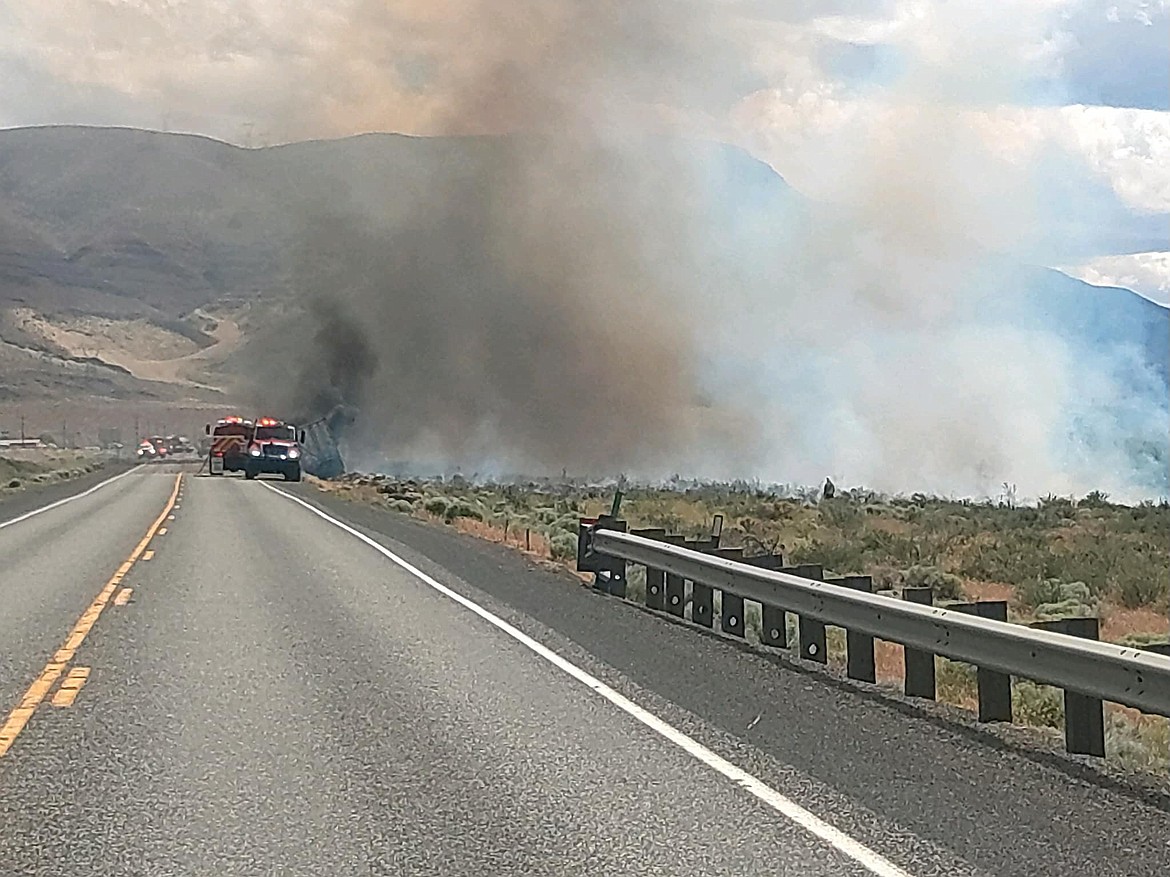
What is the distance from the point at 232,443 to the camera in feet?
201

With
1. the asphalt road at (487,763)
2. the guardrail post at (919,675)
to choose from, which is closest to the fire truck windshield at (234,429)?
the asphalt road at (487,763)

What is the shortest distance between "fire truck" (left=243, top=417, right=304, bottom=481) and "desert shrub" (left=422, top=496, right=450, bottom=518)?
1916 cm

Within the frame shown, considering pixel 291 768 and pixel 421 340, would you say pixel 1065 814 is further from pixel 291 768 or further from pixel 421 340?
pixel 421 340

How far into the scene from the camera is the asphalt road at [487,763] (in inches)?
226

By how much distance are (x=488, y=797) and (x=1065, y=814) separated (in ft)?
8.02

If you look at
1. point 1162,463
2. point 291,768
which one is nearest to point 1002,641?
point 291,768

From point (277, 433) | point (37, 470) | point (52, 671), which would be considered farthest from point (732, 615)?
point (37, 470)

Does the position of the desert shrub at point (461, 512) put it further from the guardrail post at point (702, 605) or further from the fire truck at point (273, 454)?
the fire truck at point (273, 454)

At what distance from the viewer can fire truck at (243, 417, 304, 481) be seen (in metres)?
58.3

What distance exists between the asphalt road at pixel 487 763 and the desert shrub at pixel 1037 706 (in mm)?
1124

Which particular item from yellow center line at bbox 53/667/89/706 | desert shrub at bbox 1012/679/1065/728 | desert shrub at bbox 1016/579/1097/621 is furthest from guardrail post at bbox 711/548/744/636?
desert shrub at bbox 1016/579/1097/621

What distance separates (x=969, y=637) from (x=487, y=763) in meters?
2.91

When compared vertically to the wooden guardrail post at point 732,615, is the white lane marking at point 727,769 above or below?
below

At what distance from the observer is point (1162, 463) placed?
66125 mm
